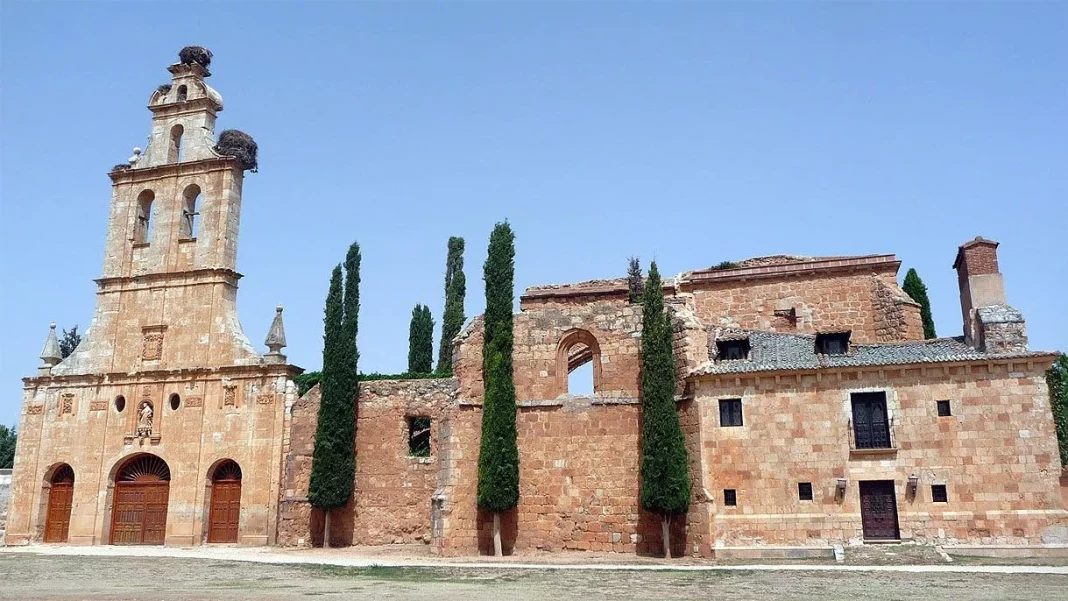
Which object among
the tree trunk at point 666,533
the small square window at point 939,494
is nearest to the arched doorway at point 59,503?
the tree trunk at point 666,533

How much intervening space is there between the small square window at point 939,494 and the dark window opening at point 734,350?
5.83 m

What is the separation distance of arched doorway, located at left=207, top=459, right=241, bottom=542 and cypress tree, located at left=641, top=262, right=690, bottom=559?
45.3 feet

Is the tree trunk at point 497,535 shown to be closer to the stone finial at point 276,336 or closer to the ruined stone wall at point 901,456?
the ruined stone wall at point 901,456

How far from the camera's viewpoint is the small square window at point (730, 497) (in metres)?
22.2

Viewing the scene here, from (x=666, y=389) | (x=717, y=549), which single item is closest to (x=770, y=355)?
(x=666, y=389)

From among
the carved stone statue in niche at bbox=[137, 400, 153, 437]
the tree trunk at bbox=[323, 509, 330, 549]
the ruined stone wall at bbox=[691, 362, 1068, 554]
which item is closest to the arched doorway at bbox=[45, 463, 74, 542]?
the carved stone statue in niche at bbox=[137, 400, 153, 437]

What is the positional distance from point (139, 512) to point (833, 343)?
904 inches

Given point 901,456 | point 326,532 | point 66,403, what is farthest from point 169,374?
point 901,456

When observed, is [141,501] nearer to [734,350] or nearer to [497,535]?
[497,535]

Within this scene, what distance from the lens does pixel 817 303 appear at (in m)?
29.8

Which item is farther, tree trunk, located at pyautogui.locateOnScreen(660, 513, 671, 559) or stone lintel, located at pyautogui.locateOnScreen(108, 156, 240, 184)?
stone lintel, located at pyautogui.locateOnScreen(108, 156, 240, 184)

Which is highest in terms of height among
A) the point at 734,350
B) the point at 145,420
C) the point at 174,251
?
the point at 174,251

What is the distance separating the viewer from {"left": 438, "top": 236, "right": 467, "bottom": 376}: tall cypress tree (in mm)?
36062

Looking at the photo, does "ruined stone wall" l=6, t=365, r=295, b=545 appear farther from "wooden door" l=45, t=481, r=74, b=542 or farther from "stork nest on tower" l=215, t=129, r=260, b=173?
"stork nest on tower" l=215, t=129, r=260, b=173
